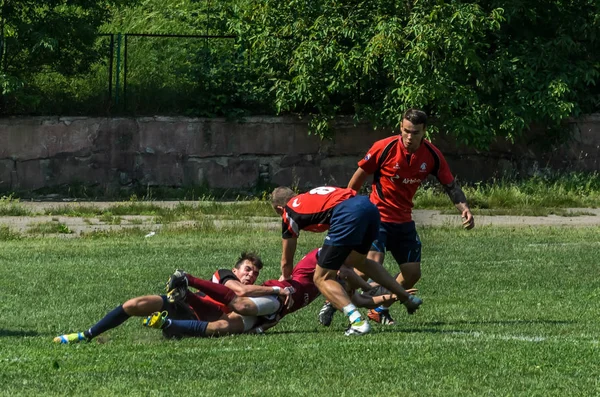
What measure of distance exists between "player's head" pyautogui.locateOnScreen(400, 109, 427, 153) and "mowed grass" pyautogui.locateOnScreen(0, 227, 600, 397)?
157 cm

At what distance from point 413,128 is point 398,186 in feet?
2.03

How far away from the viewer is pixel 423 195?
928 inches

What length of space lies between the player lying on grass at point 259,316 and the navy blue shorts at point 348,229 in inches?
17.4

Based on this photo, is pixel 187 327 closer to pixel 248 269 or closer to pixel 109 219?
pixel 248 269

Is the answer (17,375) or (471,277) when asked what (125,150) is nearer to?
(471,277)

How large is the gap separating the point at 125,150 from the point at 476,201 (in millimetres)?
7647

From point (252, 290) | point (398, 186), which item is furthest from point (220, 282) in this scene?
point (398, 186)

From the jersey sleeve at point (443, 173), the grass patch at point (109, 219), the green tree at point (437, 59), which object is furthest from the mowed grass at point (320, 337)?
the green tree at point (437, 59)

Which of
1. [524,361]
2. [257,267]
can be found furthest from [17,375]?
[524,361]

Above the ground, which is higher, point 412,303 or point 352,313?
point 352,313

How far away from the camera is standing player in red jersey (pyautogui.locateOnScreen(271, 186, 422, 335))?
9609mm

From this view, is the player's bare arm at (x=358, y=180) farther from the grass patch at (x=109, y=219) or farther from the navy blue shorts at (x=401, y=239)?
the grass patch at (x=109, y=219)

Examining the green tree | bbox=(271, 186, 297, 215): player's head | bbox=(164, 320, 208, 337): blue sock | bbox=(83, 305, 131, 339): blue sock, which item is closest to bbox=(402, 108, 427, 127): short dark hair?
bbox=(271, 186, 297, 215): player's head

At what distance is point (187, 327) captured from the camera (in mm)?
9445
